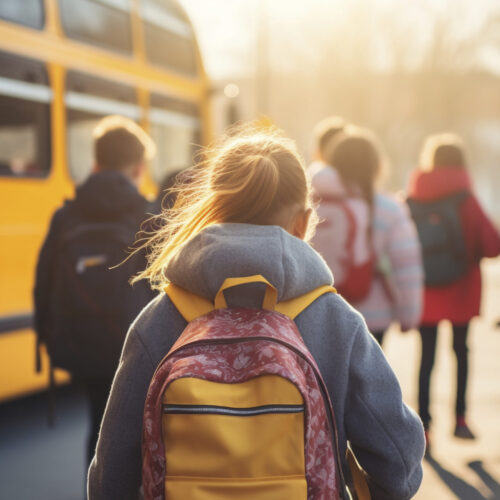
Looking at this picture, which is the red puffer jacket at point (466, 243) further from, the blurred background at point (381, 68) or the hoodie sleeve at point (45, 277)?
the blurred background at point (381, 68)

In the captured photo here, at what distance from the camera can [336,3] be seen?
30.0 m

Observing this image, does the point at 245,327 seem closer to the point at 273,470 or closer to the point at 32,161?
the point at 273,470

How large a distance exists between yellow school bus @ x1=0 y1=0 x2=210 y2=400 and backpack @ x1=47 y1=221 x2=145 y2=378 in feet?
7.96

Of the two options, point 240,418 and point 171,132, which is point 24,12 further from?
point 240,418

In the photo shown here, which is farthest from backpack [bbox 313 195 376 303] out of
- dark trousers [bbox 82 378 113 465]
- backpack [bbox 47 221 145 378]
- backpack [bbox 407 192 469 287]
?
dark trousers [bbox 82 378 113 465]

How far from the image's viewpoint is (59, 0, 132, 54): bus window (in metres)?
6.59

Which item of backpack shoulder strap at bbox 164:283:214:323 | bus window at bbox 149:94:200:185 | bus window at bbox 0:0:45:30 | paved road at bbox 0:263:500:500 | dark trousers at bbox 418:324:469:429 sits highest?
bus window at bbox 0:0:45:30

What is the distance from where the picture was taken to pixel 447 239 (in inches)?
199

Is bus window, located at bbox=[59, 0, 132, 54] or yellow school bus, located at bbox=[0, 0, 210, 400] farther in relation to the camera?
bus window, located at bbox=[59, 0, 132, 54]

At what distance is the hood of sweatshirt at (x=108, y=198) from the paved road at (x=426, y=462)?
1835mm

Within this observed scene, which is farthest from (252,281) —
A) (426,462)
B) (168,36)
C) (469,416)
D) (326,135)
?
(168,36)

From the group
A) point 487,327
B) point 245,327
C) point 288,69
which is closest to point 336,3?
point 288,69

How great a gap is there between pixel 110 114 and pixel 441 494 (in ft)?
14.1

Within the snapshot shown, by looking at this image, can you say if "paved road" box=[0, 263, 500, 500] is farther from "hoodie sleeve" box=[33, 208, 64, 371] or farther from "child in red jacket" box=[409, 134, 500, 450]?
"hoodie sleeve" box=[33, 208, 64, 371]
